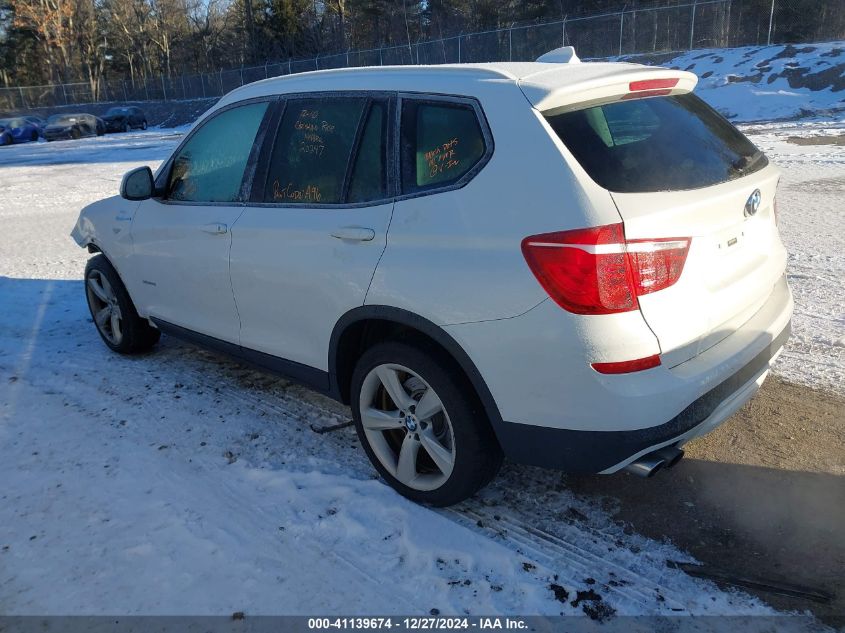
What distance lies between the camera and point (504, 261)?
2.48 m

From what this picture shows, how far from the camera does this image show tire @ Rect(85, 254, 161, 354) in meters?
4.90

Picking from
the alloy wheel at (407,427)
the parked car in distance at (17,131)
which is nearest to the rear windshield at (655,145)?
the alloy wheel at (407,427)

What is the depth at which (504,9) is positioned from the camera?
42875mm

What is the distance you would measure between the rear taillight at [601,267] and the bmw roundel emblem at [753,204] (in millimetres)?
611

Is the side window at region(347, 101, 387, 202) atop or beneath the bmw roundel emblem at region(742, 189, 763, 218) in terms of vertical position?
atop

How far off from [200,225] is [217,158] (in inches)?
17.0

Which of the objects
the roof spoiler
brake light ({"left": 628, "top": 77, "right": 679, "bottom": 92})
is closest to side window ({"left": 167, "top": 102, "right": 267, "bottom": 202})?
the roof spoiler

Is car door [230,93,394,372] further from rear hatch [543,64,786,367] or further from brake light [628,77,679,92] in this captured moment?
brake light [628,77,679,92]

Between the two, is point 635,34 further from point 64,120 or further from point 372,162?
point 372,162

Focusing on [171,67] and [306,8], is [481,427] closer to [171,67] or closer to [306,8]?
[306,8]

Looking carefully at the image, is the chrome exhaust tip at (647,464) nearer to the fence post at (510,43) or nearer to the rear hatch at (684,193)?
the rear hatch at (684,193)

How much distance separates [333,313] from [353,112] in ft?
3.21

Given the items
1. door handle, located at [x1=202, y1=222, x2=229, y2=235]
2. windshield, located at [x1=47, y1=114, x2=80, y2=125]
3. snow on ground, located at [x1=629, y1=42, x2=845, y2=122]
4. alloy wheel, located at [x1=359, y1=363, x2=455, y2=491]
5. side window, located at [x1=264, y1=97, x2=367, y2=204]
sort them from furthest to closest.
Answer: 1. windshield, located at [x1=47, y1=114, x2=80, y2=125]
2. snow on ground, located at [x1=629, y1=42, x2=845, y2=122]
3. door handle, located at [x1=202, y1=222, x2=229, y2=235]
4. side window, located at [x1=264, y1=97, x2=367, y2=204]
5. alloy wheel, located at [x1=359, y1=363, x2=455, y2=491]

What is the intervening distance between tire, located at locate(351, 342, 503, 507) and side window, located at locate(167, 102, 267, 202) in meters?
1.43
